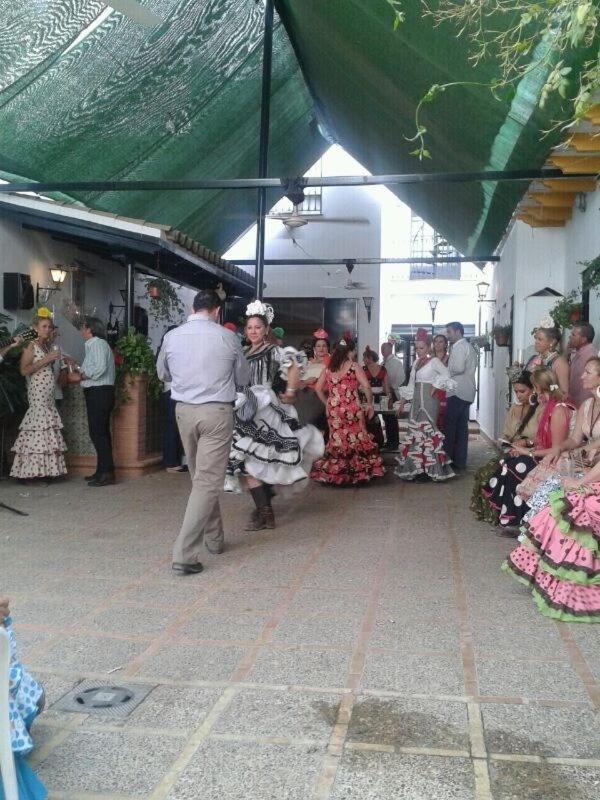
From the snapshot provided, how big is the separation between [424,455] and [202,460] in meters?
4.57

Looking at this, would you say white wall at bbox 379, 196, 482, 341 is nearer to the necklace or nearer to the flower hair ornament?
the flower hair ornament

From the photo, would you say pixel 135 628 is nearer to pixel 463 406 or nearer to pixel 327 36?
pixel 463 406

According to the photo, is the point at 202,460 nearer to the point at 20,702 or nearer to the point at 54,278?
the point at 20,702

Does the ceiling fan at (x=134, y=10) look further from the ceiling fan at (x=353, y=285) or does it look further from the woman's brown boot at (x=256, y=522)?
the ceiling fan at (x=353, y=285)

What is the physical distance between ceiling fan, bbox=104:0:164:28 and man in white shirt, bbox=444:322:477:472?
5452mm

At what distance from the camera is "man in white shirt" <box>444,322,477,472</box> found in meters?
9.72

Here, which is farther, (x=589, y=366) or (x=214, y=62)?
(x=214, y=62)

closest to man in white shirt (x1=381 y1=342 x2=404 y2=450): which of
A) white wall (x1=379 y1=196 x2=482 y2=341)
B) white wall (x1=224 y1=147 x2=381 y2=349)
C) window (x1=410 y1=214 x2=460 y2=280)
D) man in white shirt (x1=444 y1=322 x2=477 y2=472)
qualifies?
man in white shirt (x1=444 y1=322 x2=477 y2=472)

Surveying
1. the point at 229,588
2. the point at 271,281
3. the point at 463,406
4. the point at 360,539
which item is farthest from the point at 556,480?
the point at 271,281

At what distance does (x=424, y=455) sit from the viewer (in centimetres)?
909

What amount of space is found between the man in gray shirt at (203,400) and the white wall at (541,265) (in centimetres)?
399

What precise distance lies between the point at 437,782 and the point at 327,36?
824 cm

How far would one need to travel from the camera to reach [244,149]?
41.0 ft

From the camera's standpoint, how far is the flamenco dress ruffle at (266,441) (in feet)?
19.8
